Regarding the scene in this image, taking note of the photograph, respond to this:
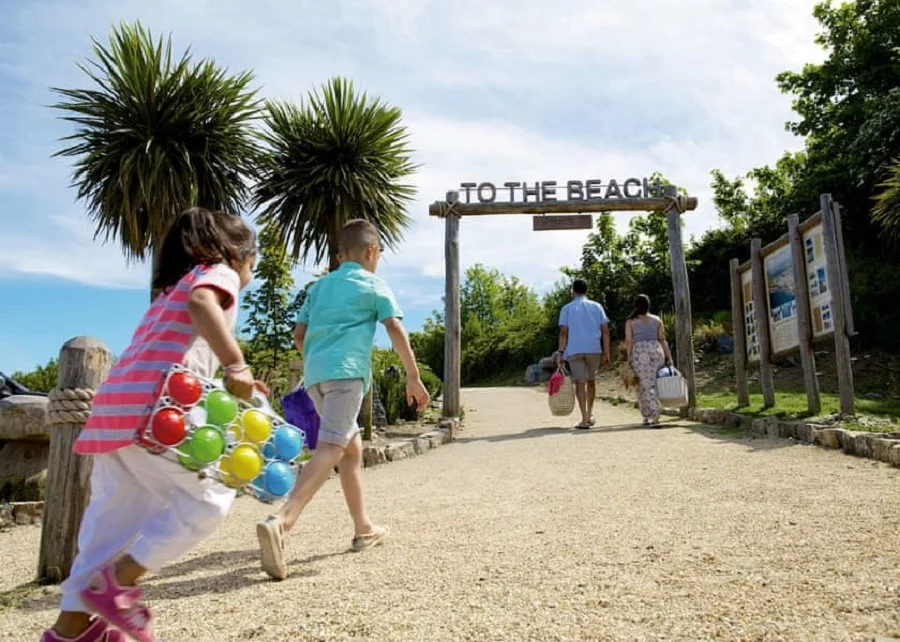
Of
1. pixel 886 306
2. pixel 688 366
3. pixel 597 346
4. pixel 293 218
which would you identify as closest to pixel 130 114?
pixel 293 218

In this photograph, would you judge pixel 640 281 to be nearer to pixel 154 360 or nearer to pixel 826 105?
pixel 826 105

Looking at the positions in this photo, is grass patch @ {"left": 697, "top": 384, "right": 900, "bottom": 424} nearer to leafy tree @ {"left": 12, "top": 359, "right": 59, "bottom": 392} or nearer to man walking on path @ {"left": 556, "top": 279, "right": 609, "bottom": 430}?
man walking on path @ {"left": 556, "top": 279, "right": 609, "bottom": 430}

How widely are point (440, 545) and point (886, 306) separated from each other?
1703 centimetres

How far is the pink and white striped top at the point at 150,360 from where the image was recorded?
2.20m

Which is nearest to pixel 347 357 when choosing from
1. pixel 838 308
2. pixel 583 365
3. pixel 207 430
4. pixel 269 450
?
pixel 269 450

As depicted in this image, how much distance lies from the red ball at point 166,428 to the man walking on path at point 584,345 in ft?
25.0

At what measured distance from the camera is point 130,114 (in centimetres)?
1038

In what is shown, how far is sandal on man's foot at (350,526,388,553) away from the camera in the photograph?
12.2 ft

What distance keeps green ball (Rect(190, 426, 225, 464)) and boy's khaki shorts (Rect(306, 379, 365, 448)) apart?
1.26 m

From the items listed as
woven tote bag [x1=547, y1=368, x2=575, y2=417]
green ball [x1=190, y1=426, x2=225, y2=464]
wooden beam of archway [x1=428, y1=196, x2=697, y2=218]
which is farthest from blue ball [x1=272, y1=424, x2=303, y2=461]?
wooden beam of archway [x1=428, y1=196, x2=697, y2=218]

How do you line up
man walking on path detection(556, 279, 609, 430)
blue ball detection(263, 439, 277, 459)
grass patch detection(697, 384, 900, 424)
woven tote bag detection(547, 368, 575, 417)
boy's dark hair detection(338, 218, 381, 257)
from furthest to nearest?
woven tote bag detection(547, 368, 575, 417) → man walking on path detection(556, 279, 609, 430) → grass patch detection(697, 384, 900, 424) → boy's dark hair detection(338, 218, 381, 257) → blue ball detection(263, 439, 277, 459)

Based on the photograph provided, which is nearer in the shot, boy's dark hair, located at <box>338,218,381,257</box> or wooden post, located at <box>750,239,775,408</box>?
boy's dark hair, located at <box>338,218,381,257</box>

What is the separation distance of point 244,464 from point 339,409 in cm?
117

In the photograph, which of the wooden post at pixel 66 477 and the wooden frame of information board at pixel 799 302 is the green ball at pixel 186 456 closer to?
the wooden post at pixel 66 477
